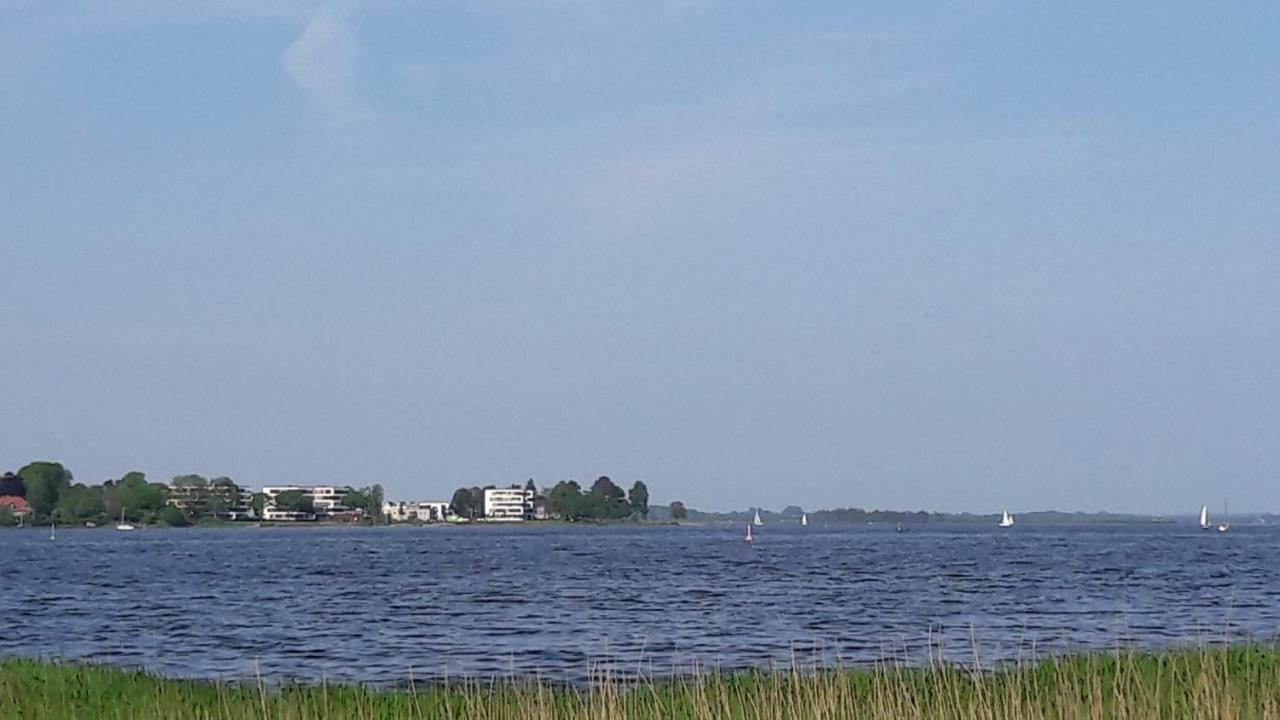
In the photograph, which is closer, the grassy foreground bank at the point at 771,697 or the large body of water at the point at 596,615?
the grassy foreground bank at the point at 771,697

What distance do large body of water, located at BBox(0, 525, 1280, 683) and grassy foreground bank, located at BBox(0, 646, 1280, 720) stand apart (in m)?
1.37

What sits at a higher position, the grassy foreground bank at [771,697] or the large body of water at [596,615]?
the grassy foreground bank at [771,697]

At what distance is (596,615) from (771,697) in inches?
1277

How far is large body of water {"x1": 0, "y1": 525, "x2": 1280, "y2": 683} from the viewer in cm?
3834

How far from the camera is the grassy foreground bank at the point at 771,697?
63.2 feet

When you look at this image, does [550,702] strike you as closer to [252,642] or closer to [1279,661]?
[1279,661]

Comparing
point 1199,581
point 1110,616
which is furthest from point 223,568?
point 1110,616

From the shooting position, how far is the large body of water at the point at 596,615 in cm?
3834

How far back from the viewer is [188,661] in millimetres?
38469

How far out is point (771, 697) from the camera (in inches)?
805

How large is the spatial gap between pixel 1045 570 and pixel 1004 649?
50.7m

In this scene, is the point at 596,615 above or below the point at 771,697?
below

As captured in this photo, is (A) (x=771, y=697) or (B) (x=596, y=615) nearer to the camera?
(A) (x=771, y=697)

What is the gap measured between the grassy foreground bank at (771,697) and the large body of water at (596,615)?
137 cm
